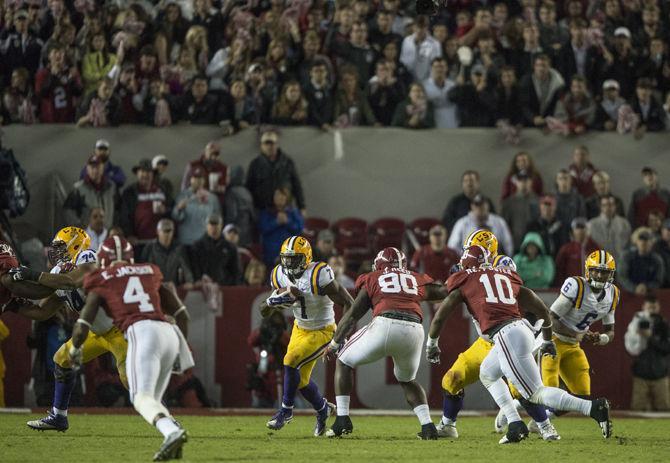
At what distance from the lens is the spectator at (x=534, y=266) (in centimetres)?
1697

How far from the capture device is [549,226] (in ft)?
57.7

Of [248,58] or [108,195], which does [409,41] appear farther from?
[108,195]

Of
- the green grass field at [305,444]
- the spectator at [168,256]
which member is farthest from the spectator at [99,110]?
the green grass field at [305,444]

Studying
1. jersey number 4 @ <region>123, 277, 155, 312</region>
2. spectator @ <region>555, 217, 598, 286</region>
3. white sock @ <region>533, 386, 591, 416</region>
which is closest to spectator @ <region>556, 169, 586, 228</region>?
spectator @ <region>555, 217, 598, 286</region>

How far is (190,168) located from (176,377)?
2.88 m

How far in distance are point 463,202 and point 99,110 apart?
511 centimetres

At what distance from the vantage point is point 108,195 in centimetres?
1739

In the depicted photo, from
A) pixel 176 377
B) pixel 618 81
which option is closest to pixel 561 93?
pixel 618 81

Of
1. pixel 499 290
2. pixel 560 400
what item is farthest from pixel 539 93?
pixel 560 400

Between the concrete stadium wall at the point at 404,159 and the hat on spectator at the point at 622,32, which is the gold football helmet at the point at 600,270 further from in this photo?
the hat on spectator at the point at 622,32

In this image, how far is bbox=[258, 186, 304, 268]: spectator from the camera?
57.5 ft

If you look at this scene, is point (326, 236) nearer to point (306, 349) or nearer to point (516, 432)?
point (306, 349)

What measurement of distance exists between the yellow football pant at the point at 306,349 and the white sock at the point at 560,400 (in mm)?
2336

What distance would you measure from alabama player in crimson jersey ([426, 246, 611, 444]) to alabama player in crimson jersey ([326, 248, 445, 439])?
526 mm
